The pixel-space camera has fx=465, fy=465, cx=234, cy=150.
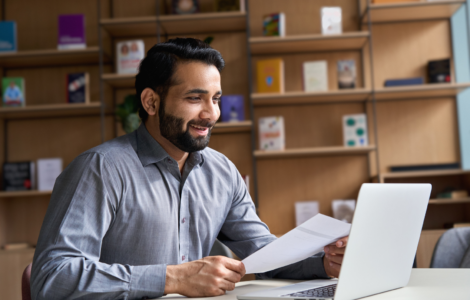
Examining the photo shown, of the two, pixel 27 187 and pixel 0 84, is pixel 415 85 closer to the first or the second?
pixel 27 187

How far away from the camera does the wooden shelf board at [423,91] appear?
3.08m

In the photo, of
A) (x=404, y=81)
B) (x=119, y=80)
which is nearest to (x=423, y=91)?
(x=404, y=81)

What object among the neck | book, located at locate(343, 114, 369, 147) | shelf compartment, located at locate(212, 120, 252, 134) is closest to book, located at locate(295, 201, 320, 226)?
book, located at locate(343, 114, 369, 147)

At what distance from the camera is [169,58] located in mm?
1326

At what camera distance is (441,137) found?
131 inches

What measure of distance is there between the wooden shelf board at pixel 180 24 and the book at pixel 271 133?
0.76 metres

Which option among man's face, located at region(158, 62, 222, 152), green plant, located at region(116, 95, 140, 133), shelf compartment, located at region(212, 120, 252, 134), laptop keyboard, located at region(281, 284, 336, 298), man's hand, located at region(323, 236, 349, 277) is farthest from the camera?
shelf compartment, located at region(212, 120, 252, 134)

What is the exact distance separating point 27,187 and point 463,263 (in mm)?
2831

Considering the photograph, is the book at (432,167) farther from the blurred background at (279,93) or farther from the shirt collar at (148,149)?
the shirt collar at (148,149)

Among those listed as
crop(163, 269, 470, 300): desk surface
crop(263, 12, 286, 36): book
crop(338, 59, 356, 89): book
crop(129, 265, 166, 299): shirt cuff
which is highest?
crop(263, 12, 286, 36): book

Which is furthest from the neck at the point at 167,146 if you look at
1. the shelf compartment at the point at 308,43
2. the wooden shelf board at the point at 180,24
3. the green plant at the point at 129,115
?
the wooden shelf board at the point at 180,24

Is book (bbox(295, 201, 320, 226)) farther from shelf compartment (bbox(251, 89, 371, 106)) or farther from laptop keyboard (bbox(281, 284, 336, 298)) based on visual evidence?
laptop keyboard (bbox(281, 284, 336, 298))

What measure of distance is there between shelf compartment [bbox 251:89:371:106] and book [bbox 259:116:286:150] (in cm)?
15

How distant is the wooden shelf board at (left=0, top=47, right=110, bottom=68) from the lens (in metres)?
3.26
